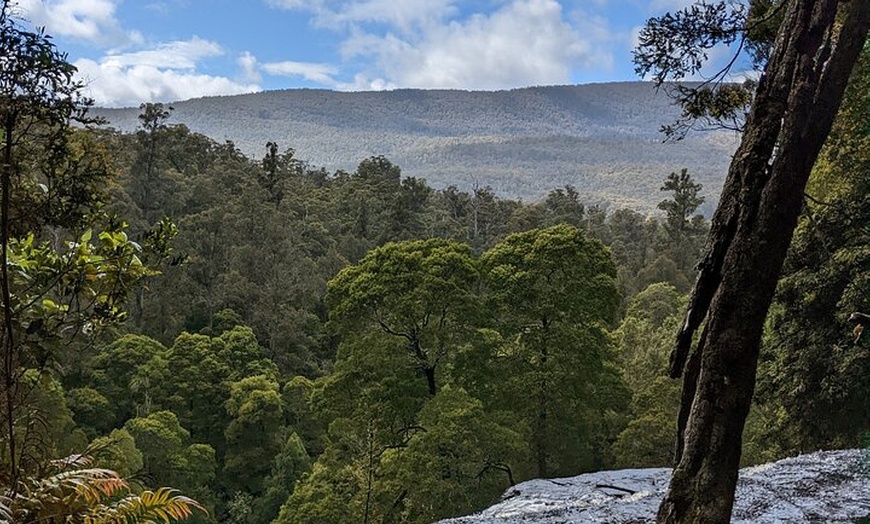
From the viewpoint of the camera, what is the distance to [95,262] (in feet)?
11.2

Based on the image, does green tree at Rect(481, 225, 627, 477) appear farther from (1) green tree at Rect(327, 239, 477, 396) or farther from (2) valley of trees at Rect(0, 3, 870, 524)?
(1) green tree at Rect(327, 239, 477, 396)

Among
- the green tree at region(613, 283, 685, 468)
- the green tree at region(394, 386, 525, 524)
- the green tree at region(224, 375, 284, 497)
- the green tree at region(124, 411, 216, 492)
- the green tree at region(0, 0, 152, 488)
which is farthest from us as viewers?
the green tree at region(224, 375, 284, 497)

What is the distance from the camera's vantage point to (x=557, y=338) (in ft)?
45.2

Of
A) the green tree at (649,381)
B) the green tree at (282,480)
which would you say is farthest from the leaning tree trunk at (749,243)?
the green tree at (282,480)

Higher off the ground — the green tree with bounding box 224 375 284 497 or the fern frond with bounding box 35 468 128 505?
the fern frond with bounding box 35 468 128 505

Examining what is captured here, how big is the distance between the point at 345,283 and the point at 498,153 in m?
157

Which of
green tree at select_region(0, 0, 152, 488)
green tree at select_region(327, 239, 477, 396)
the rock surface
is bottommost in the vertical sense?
the rock surface

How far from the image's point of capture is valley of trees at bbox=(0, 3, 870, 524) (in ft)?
11.0

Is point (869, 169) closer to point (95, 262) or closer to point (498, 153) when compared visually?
point (95, 262)

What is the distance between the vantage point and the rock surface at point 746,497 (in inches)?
248

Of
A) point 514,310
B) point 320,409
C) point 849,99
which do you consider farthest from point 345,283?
point 849,99

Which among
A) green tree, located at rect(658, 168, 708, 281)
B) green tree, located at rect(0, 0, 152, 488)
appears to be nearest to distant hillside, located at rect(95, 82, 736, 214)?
green tree, located at rect(658, 168, 708, 281)

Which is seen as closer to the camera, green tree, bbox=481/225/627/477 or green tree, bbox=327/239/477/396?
green tree, bbox=327/239/477/396

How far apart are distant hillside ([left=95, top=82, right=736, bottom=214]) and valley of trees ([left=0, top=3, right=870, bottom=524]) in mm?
86808
